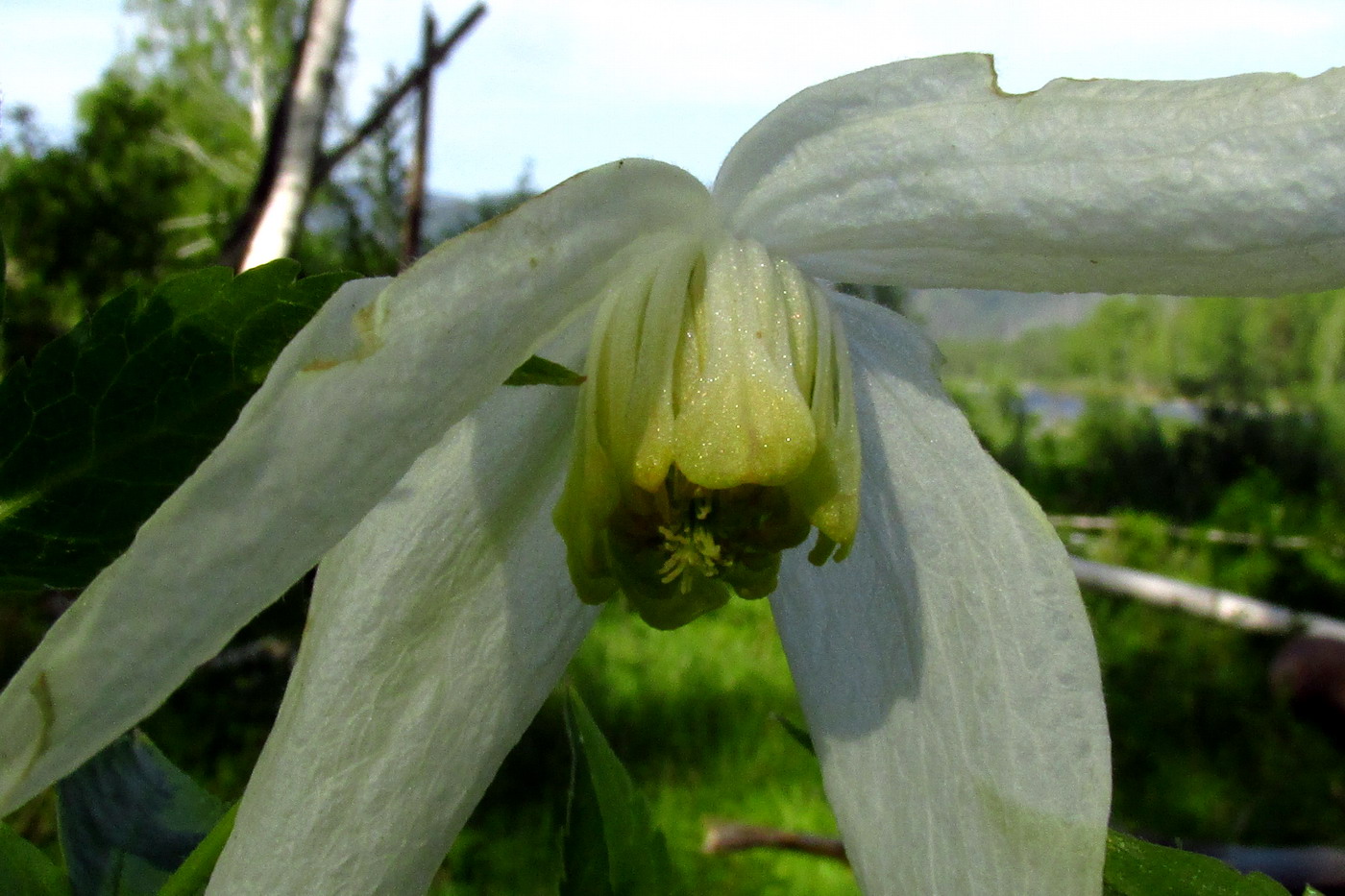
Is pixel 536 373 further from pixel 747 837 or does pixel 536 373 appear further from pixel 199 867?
pixel 747 837

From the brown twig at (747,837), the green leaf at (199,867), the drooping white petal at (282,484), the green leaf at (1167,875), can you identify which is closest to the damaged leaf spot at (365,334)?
the drooping white petal at (282,484)

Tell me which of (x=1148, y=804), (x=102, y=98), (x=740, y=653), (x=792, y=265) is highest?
(x=102, y=98)

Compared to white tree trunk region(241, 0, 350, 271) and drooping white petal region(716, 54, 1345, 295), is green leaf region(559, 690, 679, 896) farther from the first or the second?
white tree trunk region(241, 0, 350, 271)

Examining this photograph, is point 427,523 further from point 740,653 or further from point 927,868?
point 740,653

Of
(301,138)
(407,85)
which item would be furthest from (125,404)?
(301,138)

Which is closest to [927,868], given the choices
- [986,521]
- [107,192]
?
[986,521]

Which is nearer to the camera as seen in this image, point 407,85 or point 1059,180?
point 1059,180

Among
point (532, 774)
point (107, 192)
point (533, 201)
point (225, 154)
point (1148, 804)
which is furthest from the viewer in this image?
point (225, 154)
